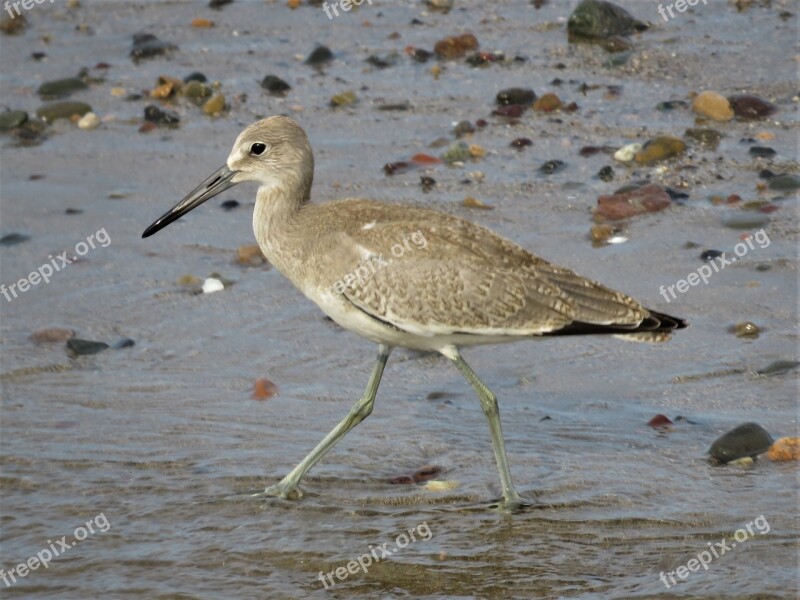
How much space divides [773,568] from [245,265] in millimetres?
4077

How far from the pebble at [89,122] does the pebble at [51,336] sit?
3.28m

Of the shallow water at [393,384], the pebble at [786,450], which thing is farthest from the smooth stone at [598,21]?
the pebble at [786,450]

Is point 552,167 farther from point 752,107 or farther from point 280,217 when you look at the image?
point 280,217

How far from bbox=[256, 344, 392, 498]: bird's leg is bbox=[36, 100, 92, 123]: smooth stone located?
17.2ft

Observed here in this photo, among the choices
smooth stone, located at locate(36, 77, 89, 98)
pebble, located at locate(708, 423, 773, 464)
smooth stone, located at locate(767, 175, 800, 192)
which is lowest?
smooth stone, located at locate(36, 77, 89, 98)

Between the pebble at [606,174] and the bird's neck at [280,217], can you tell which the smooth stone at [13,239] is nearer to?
the bird's neck at [280,217]

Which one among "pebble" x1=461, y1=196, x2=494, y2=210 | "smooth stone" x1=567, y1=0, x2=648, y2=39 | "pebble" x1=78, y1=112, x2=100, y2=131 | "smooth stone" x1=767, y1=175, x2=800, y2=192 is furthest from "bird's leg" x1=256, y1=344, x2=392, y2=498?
"smooth stone" x1=567, y1=0, x2=648, y2=39

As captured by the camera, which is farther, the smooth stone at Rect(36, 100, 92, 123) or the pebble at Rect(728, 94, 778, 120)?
the smooth stone at Rect(36, 100, 92, 123)

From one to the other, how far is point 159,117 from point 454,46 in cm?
254

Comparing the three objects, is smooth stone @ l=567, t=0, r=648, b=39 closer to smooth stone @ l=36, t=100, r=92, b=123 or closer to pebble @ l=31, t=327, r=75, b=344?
smooth stone @ l=36, t=100, r=92, b=123

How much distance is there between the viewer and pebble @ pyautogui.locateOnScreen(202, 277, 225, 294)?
26.5 feet

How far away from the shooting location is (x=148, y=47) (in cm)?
1199

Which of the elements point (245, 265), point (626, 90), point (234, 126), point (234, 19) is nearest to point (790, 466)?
point (245, 265)

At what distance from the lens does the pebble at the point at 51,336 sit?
759cm
